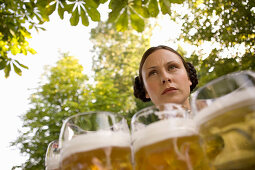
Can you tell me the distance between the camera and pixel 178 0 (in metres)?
1.72

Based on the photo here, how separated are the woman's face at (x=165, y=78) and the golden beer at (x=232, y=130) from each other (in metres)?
1.06

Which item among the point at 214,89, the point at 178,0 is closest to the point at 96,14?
the point at 178,0

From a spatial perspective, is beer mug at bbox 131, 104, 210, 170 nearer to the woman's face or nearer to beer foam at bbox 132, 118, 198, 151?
beer foam at bbox 132, 118, 198, 151

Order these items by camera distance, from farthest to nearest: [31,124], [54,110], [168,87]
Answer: [54,110], [31,124], [168,87]

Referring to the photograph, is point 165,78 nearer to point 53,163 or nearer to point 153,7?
point 153,7

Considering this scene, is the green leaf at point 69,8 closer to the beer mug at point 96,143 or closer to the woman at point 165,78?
the woman at point 165,78

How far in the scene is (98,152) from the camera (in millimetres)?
627

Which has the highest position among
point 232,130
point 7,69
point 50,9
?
point 7,69

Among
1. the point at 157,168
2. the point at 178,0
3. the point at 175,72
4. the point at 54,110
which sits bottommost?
the point at 157,168

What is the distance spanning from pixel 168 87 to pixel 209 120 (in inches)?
42.3

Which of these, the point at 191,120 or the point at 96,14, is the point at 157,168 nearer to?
the point at 191,120

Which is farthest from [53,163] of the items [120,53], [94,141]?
[120,53]

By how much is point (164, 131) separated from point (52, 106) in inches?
353

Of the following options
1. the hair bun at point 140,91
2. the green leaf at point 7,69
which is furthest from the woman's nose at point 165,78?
the green leaf at point 7,69
